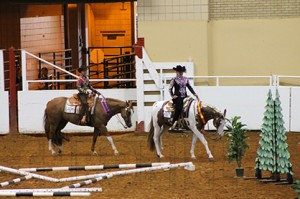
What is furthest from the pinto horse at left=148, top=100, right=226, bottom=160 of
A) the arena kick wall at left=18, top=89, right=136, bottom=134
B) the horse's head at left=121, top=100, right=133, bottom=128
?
the arena kick wall at left=18, top=89, right=136, bottom=134

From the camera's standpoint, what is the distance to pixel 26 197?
1711 centimetres

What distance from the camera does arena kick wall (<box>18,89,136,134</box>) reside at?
28125 millimetres

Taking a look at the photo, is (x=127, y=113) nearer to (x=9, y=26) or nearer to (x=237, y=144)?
(x=237, y=144)

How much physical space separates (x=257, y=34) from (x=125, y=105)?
7.40m

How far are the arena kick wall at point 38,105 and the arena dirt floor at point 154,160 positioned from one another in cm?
64

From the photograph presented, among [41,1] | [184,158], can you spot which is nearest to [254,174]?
[184,158]

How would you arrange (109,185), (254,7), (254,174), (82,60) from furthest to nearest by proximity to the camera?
(82,60), (254,7), (254,174), (109,185)

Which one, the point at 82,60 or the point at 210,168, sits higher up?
the point at 82,60

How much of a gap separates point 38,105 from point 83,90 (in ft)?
17.2

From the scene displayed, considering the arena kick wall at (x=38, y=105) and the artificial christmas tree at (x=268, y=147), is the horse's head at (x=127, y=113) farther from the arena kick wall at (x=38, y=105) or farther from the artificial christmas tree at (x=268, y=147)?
the artificial christmas tree at (x=268, y=147)

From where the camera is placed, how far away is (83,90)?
23.2m

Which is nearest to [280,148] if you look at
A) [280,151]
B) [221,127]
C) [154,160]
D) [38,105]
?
[280,151]

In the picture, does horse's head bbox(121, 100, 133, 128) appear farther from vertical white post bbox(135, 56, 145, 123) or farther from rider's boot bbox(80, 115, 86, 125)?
vertical white post bbox(135, 56, 145, 123)

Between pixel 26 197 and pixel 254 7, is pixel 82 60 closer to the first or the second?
pixel 254 7
